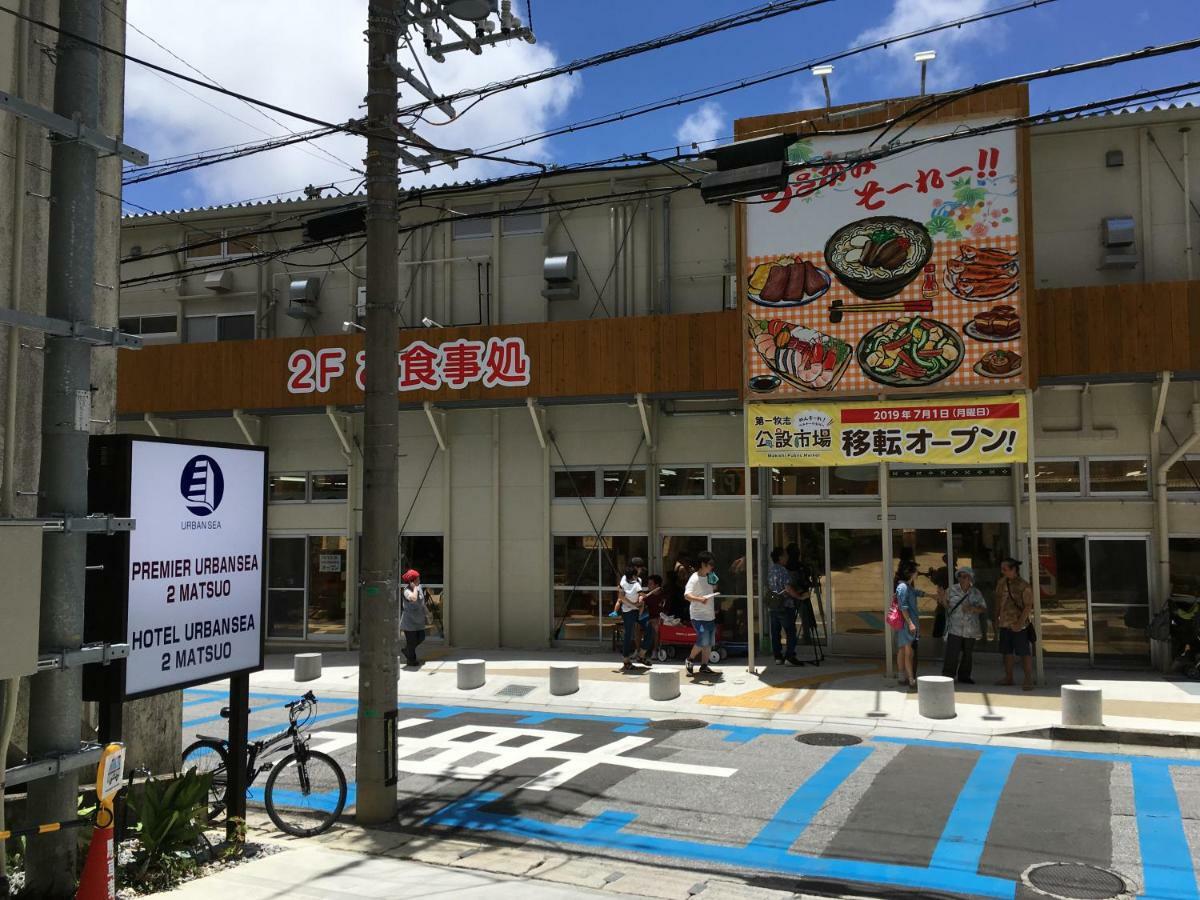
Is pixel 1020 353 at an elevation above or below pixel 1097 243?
below

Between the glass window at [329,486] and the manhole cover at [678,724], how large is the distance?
10149 millimetres

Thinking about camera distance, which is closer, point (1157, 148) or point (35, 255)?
point (35, 255)

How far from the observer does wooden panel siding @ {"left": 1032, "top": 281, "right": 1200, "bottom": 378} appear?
14.2 metres

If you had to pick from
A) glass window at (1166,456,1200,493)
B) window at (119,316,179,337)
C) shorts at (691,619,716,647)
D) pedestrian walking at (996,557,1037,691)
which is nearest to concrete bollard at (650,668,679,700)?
shorts at (691,619,716,647)

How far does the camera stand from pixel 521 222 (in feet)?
63.9

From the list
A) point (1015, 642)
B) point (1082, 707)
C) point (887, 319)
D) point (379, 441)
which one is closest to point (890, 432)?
point (887, 319)

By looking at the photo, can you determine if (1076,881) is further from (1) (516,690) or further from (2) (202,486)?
(1) (516,690)

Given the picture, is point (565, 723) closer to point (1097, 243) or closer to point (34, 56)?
point (34, 56)

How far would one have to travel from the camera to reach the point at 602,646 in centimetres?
1833

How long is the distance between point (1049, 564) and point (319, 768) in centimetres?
1259

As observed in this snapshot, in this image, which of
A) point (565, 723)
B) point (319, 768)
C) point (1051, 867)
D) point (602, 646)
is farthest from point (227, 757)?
point (602, 646)

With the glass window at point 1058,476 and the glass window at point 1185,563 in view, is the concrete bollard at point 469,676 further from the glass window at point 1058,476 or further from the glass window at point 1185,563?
the glass window at point 1185,563

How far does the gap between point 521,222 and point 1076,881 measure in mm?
15663

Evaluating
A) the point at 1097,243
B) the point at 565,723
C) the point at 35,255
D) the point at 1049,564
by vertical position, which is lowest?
the point at 565,723
